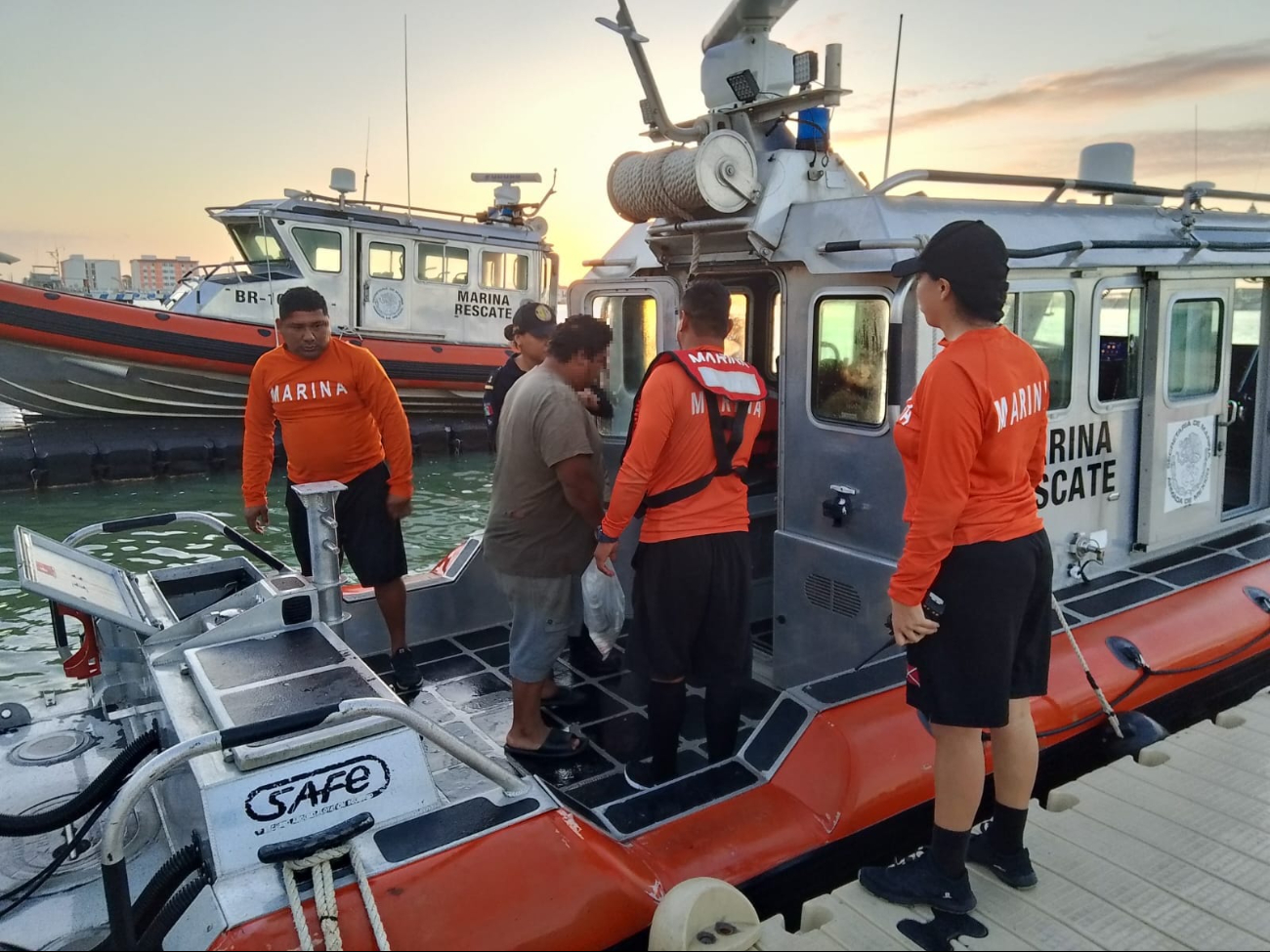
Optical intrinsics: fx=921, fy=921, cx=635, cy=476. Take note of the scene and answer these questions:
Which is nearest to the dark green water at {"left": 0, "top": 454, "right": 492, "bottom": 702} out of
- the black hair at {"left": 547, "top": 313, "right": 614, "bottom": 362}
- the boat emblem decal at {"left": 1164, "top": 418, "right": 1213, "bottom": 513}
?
the black hair at {"left": 547, "top": 313, "right": 614, "bottom": 362}

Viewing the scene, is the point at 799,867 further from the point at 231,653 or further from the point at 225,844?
the point at 231,653

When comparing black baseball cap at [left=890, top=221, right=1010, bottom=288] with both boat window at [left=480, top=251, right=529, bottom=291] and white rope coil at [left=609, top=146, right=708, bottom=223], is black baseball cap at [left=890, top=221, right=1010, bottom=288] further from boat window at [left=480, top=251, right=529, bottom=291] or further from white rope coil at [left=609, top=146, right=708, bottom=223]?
boat window at [left=480, top=251, right=529, bottom=291]

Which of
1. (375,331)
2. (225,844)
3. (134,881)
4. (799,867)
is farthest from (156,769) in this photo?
(375,331)

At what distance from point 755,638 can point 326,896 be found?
8.77 feet

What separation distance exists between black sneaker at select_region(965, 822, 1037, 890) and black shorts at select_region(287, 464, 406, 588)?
8.56ft

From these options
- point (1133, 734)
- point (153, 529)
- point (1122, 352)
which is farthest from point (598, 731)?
point (153, 529)

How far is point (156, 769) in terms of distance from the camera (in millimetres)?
1866

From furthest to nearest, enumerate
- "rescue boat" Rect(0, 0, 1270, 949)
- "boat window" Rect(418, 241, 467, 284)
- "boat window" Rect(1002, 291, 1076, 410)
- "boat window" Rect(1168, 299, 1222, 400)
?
"boat window" Rect(418, 241, 467, 284) < "boat window" Rect(1168, 299, 1222, 400) < "boat window" Rect(1002, 291, 1076, 410) < "rescue boat" Rect(0, 0, 1270, 949)

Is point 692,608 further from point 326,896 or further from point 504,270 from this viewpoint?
point 504,270

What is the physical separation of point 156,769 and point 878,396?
261 cm

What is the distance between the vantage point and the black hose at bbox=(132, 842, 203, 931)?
2180mm

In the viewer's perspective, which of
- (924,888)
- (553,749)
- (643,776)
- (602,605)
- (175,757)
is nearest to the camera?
(175,757)

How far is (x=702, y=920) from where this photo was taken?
2.16m

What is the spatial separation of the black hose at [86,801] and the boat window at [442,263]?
44.3 ft
